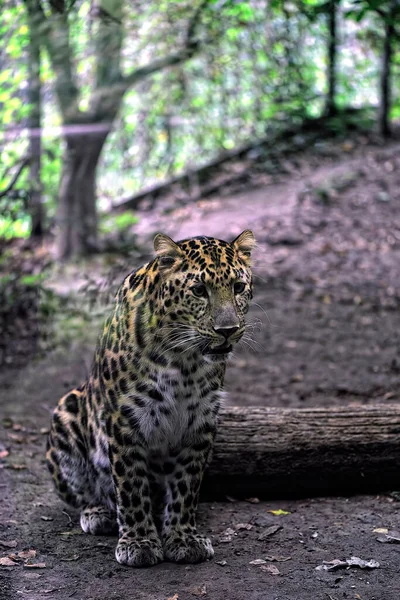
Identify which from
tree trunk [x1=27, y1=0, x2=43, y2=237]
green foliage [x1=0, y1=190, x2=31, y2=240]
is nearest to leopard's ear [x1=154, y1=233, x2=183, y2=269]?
tree trunk [x1=27, y1=0, x2=43, y2=237]

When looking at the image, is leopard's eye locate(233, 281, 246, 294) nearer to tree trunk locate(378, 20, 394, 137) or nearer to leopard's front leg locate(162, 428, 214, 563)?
leopard's front leg locate(162, 428, 214, 563)

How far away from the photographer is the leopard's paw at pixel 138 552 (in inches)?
165

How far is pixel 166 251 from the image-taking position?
4219 millimetres

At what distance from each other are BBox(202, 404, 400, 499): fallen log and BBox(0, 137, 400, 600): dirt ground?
0.10m

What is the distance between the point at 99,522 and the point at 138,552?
56cm

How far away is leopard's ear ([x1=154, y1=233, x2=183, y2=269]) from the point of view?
4.21 m

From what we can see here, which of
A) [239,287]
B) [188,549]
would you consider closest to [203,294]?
[239,287]

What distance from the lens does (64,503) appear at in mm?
5016

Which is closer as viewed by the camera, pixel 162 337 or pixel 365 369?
pixel 162 337

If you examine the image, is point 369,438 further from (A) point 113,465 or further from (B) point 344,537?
(A) point 113,465

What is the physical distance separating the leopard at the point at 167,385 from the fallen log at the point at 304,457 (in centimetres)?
55

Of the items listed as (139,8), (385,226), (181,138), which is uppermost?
(139,8)

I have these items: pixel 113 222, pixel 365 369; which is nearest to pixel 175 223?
pixel 113 222

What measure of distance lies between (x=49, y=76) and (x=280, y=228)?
13.9ft
